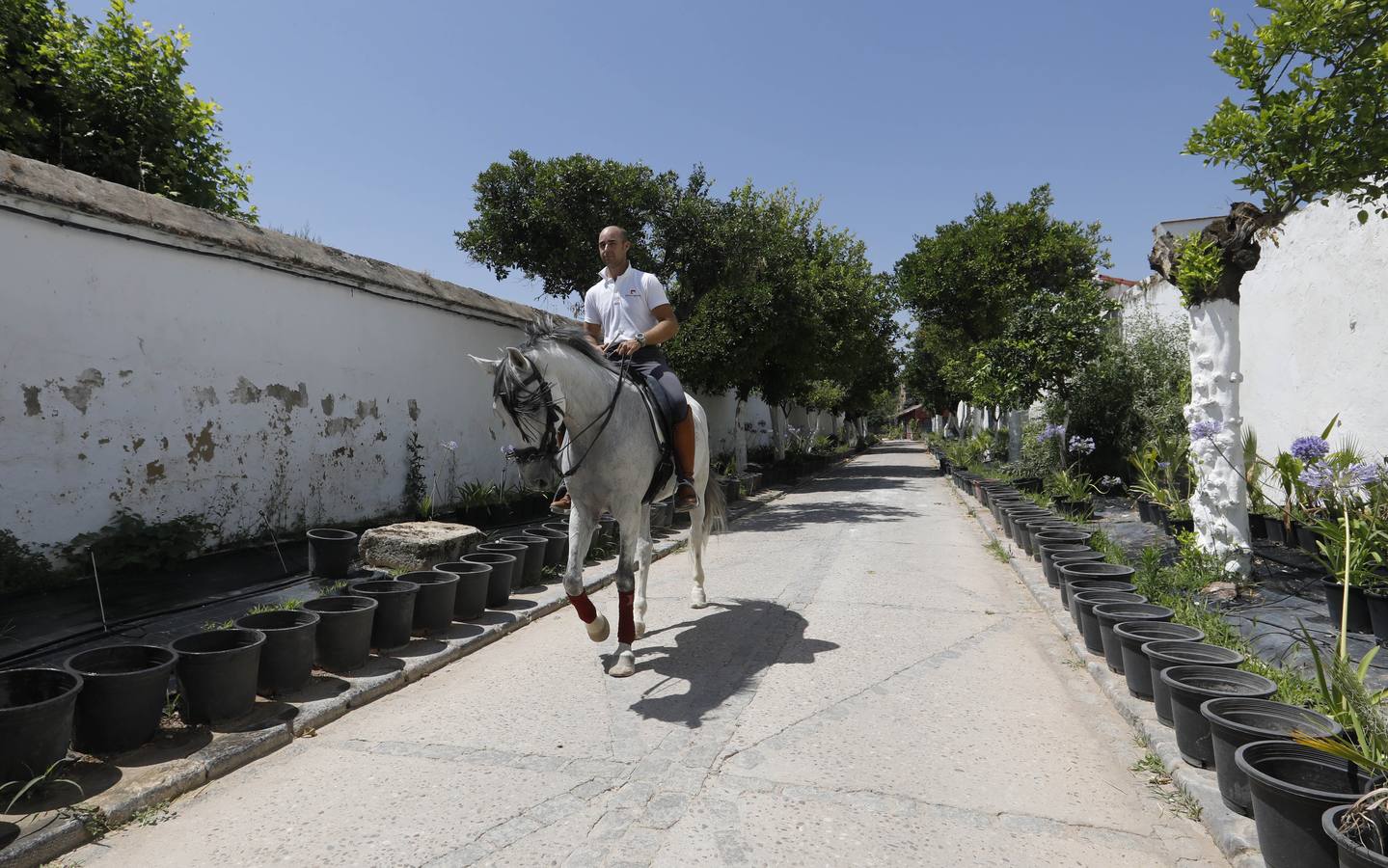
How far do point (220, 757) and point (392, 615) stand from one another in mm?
1685

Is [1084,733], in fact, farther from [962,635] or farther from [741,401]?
[741,401]

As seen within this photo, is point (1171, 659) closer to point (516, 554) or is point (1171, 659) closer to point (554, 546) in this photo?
point (516, 554)

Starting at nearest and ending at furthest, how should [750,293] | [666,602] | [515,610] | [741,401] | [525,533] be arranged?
[515,610]
[666,602]
[525,533]
[750,293]
[741,401]

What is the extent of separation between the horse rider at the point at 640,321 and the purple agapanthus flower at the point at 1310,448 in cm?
473

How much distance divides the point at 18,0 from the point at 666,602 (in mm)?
12563

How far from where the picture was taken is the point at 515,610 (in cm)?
641

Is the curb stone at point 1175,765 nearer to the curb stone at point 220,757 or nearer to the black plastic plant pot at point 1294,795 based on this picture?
the black plastic plant pot at point 1294,795

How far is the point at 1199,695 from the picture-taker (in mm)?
3260

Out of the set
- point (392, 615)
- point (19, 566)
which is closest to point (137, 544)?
point (19, 566)

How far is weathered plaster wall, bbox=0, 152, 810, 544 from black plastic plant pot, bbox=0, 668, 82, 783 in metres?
3.01

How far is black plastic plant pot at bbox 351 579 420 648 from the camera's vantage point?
202 inches

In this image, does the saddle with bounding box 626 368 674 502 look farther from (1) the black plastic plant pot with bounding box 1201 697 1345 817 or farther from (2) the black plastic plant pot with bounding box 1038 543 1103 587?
(2) the black plastic plant pot with bounding box 1038 543 1103 587

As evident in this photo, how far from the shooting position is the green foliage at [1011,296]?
13.4 metres

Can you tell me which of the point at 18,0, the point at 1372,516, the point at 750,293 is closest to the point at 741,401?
the point at 750,293
